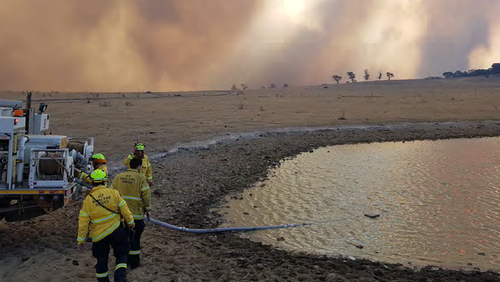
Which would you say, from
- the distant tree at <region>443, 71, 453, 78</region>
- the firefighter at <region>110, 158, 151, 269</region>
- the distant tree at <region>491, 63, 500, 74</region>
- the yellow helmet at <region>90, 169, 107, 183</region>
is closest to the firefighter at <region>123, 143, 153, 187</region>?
the firefighter at <region>110, 158, 151, 269</region>

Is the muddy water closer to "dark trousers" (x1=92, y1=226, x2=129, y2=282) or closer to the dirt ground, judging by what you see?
the dirt ground

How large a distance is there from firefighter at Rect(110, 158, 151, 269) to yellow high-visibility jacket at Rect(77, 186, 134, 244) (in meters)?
0.98

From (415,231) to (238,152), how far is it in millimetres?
10493

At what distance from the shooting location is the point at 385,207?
11.5 meters

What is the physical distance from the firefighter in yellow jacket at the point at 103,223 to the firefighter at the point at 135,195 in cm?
87

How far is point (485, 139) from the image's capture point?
25.3 meters

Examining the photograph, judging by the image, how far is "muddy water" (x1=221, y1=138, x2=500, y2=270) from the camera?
8.48 metres

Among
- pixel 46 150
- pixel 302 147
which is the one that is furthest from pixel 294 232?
pixel 302 147

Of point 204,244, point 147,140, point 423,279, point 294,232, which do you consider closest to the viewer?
point 423,279

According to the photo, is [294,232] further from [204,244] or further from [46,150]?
[46,150]

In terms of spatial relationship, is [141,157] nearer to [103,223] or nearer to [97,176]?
[97,176]

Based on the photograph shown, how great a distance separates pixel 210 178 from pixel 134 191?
23.9 ft

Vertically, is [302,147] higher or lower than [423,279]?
higher

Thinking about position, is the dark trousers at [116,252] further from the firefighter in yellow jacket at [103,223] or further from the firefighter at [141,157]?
the firefighter at [141,157]
